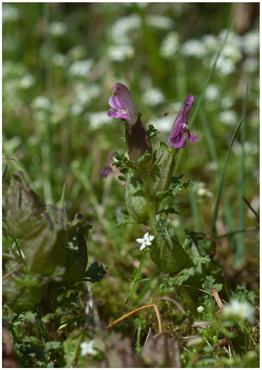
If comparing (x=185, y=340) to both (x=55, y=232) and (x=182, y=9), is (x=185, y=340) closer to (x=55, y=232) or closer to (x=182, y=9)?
(x=55, y=232)

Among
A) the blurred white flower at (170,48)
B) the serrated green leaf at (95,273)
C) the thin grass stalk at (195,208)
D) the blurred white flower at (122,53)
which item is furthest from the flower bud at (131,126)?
the blurred white flower at (170,48)

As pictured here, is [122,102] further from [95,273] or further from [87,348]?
[87,348]

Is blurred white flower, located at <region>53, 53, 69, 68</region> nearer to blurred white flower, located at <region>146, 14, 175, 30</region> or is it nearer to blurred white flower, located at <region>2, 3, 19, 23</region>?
blurred white flower, located at <region>2, 3, 19, 23</region>

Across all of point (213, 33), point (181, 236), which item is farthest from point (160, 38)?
point (181, 236)

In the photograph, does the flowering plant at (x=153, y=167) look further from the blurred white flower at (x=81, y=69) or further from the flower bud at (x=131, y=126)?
the blurred white flower at (x=81, y=69)

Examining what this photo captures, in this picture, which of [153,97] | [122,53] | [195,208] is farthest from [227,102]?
[195,208]

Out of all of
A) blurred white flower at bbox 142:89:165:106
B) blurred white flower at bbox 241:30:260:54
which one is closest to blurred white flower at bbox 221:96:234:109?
blurred white flower at bbox 142:89:165:106
